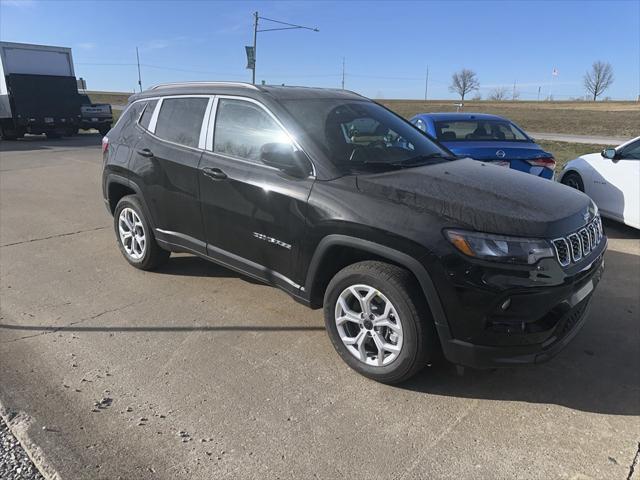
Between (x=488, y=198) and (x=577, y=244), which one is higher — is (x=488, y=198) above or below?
above

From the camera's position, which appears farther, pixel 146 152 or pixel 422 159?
pixel 146 152

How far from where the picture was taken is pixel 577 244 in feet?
9.81

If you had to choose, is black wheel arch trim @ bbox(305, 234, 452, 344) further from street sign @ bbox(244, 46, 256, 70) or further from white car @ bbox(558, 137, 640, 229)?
street sign @ bbox(244, 46, 256, 70)

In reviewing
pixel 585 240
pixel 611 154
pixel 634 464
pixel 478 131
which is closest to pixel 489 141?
pixel 478 131

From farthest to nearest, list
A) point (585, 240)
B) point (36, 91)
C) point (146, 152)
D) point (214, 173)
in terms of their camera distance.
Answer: point (36, 91)
point (146, 152)
point (214, 173)
point (585, 240)

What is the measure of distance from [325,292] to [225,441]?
1.16 metres

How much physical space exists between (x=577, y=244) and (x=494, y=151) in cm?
376

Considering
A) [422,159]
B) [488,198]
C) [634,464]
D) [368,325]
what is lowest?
[634,464]

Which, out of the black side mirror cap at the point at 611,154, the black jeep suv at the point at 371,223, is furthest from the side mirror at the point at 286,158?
the black side mirror cap at the point at 611,154

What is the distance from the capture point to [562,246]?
9.36 feet

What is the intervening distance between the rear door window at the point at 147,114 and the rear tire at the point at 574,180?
19.8 ft

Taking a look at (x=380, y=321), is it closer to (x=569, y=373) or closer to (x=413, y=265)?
(x=413, y=265)

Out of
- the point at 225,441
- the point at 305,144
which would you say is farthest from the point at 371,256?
the point at 225,441

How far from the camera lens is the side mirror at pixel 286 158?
3.39 meters
